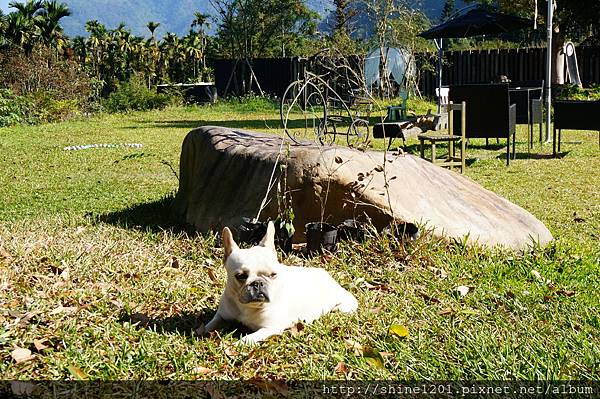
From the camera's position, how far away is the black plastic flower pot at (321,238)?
17.0 ft

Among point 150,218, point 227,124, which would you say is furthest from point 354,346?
point 227,124

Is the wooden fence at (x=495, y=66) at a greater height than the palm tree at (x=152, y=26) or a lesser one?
lesser

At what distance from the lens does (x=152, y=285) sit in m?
4.39

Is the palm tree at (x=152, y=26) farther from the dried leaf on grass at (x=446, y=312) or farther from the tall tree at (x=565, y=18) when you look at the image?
the dried leaf on grass at (x=446, y=312)

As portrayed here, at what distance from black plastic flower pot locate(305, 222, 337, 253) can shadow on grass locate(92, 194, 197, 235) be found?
126cm

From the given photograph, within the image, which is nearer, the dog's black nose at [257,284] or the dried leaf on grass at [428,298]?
the dog's black nose at [257,284]

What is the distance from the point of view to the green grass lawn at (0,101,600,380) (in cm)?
325

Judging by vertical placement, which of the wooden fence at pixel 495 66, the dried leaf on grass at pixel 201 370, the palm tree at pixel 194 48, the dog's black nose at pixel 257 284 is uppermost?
the palm tree at pixel 194 48

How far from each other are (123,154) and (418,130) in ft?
17.6

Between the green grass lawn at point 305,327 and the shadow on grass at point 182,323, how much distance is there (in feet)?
0.04

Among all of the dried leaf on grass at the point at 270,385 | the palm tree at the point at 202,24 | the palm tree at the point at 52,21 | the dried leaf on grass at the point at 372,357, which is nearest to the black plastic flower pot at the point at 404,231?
the dried leaf on grass at the point at 372,357

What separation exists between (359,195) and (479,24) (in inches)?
445

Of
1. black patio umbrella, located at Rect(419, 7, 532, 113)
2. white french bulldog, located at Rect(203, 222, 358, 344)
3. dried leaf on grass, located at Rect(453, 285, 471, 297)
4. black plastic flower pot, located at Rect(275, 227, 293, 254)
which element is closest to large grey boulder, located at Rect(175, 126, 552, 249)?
black plastic flower pot, located at Rect(275, 227, 293, 254)

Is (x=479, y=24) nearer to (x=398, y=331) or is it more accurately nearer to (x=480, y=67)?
(x=480, y=67)
